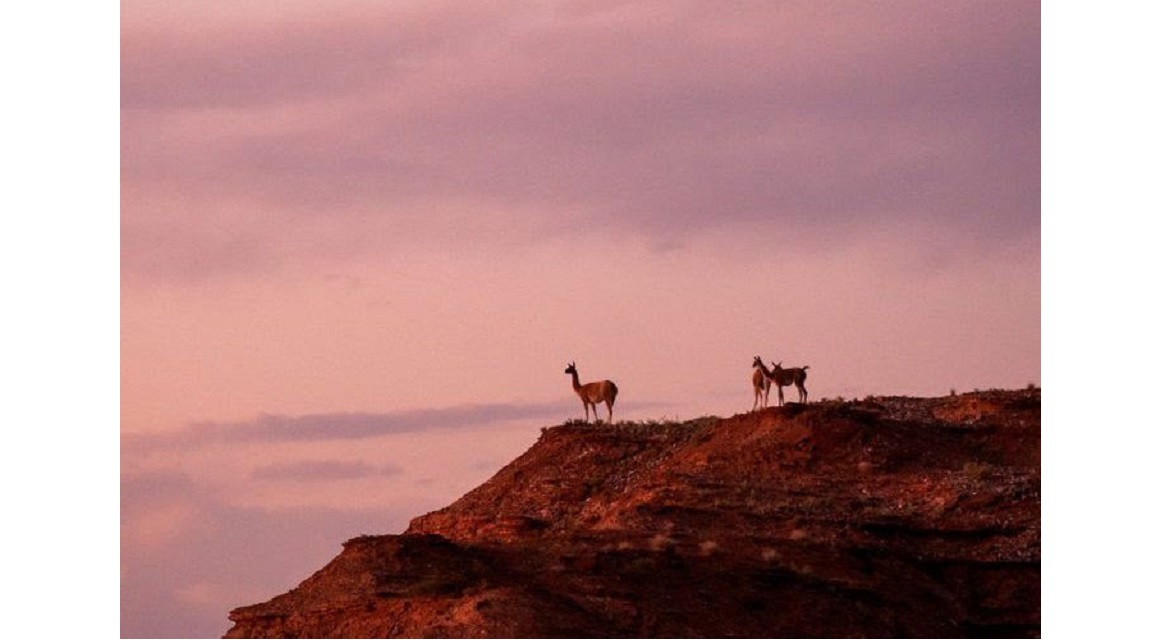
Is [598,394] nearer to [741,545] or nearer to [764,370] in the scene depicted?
[764,370]

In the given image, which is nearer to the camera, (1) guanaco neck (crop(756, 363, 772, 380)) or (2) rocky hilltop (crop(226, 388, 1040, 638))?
(2) rocky hilltop (crop(226, 388, 1040, 638))

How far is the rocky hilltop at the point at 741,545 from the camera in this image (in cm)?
5553

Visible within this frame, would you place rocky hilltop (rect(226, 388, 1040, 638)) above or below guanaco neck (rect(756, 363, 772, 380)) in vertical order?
below

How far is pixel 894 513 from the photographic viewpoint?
6112 centimetres

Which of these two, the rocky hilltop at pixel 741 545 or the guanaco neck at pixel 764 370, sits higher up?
the guanaco neck at pixel 764 370

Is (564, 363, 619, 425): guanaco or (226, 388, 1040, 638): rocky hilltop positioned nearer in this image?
(226, 388, 1040, 638): rocky hilltop

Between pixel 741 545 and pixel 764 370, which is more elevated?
pixel 764 370

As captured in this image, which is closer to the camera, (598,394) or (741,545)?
(741,545)

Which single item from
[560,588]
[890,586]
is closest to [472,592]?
[560,588]

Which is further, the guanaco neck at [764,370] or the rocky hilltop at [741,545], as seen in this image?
the guanaco neck at [764,370]

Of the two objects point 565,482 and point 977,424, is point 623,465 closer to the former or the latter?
point 565,482

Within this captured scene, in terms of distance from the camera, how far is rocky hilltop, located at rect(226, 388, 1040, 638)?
55.5 m

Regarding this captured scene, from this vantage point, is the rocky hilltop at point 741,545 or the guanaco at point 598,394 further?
the guanaco at point 598,394

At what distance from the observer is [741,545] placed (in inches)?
2296
